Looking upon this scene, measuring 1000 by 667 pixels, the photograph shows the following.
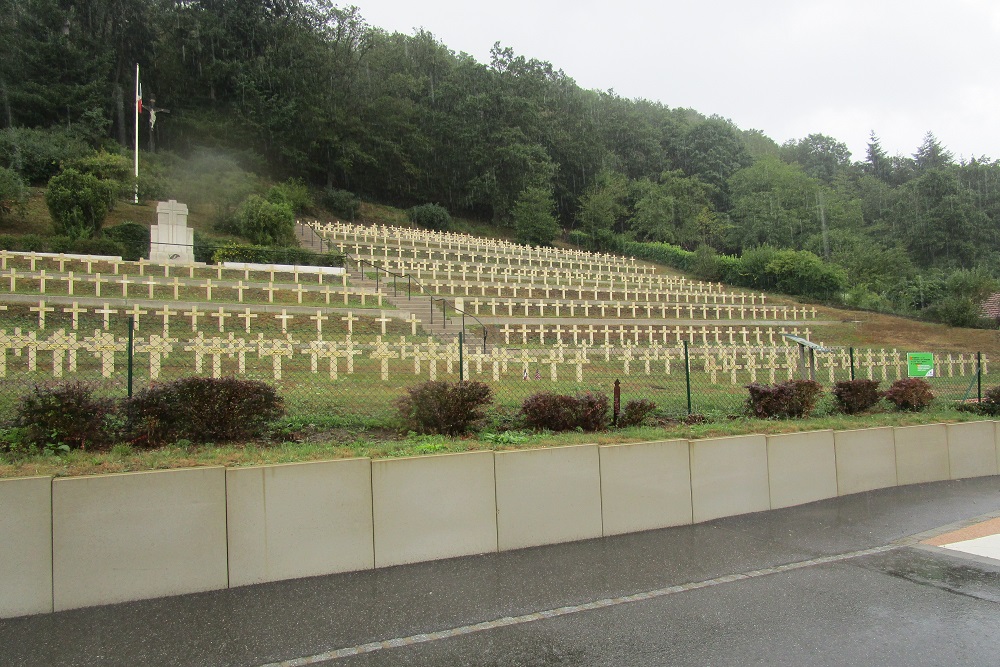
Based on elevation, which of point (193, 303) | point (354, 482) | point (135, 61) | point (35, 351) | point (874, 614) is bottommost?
point (874, 614)

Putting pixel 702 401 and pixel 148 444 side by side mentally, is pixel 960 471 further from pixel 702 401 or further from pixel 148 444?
pixel 148 444

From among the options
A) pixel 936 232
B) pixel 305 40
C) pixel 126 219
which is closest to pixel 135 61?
pixel 305 40

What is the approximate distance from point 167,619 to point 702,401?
8.61 metres

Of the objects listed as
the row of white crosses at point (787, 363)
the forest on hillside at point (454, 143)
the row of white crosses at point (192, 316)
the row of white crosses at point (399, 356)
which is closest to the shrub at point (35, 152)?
the forest on hillside at point (454, 143)

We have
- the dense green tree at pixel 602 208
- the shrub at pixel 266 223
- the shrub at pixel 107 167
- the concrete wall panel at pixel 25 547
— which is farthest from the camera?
the dense green tree at pixel 602 208

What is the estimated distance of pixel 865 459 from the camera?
29.2 ft

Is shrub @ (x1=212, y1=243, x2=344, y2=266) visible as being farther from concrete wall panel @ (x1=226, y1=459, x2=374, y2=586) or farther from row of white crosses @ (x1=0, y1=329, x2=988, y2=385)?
concrete wall panel @ (x1=226, y1=459, x2=374, y2=586)

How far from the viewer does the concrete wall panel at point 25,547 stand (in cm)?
460

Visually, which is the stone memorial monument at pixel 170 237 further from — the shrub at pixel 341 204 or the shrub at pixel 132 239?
the shrub at pixel 341 204

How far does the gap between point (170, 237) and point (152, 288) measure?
7.53 metres

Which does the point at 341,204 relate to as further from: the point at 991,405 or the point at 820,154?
the point at 820,154

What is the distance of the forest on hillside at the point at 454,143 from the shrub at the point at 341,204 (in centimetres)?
188

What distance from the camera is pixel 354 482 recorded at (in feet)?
18.6

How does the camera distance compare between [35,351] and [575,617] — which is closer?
[575,617]
